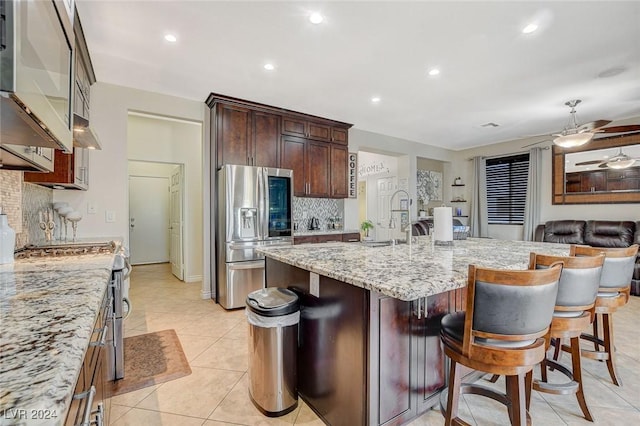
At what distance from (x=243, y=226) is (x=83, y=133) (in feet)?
6.36

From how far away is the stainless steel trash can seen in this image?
5.59 feet

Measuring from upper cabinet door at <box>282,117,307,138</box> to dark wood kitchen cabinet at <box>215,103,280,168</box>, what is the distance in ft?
0.39

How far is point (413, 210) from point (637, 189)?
3.57 metres

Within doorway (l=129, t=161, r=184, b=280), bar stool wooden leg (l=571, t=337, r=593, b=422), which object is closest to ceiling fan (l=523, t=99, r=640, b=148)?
bar stool wooden leg (l=571, t=337, r=593, b=422)

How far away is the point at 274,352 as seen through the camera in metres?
1.72

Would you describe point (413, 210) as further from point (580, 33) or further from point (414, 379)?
point (414, 379)

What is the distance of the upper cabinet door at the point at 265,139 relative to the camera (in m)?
4.07

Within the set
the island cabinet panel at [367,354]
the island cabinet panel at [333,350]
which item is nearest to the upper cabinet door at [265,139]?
the island cabinet panel at [333,350]

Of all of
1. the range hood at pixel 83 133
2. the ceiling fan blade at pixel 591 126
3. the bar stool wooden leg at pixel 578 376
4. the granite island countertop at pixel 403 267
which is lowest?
the bar stool wooden leg at pixel 578 376

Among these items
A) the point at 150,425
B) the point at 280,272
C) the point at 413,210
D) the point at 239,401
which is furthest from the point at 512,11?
the point at 413,210

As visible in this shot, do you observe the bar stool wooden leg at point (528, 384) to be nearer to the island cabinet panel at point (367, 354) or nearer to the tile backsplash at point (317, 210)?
the island cabinet panel at point (367, 354)

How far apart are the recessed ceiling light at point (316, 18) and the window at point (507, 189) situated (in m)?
5.60

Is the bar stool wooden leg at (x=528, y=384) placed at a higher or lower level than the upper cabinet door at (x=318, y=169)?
lower

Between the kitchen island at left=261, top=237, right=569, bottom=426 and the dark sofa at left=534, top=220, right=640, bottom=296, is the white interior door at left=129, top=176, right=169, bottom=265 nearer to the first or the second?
the kitchen island at left=261, top=237, right=569, bottom=426
